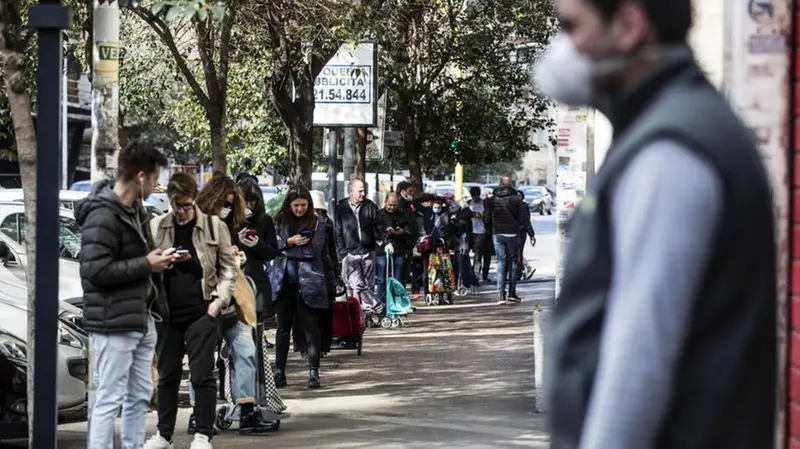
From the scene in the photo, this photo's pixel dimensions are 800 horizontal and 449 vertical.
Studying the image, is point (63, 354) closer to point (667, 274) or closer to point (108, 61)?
point (108, 61)

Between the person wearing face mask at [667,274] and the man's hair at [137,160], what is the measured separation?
19.1ft

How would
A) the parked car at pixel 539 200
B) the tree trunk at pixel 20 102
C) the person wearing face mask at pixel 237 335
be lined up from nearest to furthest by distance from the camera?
the tree trunk at pixel 20 102 < the person wearing face mask at pixel 237 335 < the parked car at pixel 539 200

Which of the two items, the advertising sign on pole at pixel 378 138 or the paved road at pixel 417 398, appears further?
the advertising sign on pole at pixel 378 138

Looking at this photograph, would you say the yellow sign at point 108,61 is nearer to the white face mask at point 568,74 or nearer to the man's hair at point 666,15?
the white face mask at point 568,74

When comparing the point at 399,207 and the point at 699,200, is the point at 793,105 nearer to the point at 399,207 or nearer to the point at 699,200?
the point at 699,200

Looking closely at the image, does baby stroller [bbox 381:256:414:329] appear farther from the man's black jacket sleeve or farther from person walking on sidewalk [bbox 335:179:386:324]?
the man's black jacket sleeve

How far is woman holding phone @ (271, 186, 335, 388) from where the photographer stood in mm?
12547

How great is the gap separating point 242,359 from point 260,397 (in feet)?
2.29

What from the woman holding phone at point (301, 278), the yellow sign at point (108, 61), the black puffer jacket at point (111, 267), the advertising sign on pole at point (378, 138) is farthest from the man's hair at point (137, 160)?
the advertising sign on pole at point (378, 138)

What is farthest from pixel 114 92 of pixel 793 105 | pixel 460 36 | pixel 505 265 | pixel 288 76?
pixel 460 36

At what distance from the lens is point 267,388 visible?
1073 cm

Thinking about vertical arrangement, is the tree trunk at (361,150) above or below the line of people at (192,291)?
above

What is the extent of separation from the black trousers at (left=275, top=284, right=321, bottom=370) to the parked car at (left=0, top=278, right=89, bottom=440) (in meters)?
2.55

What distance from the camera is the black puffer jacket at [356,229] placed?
17.3 m
